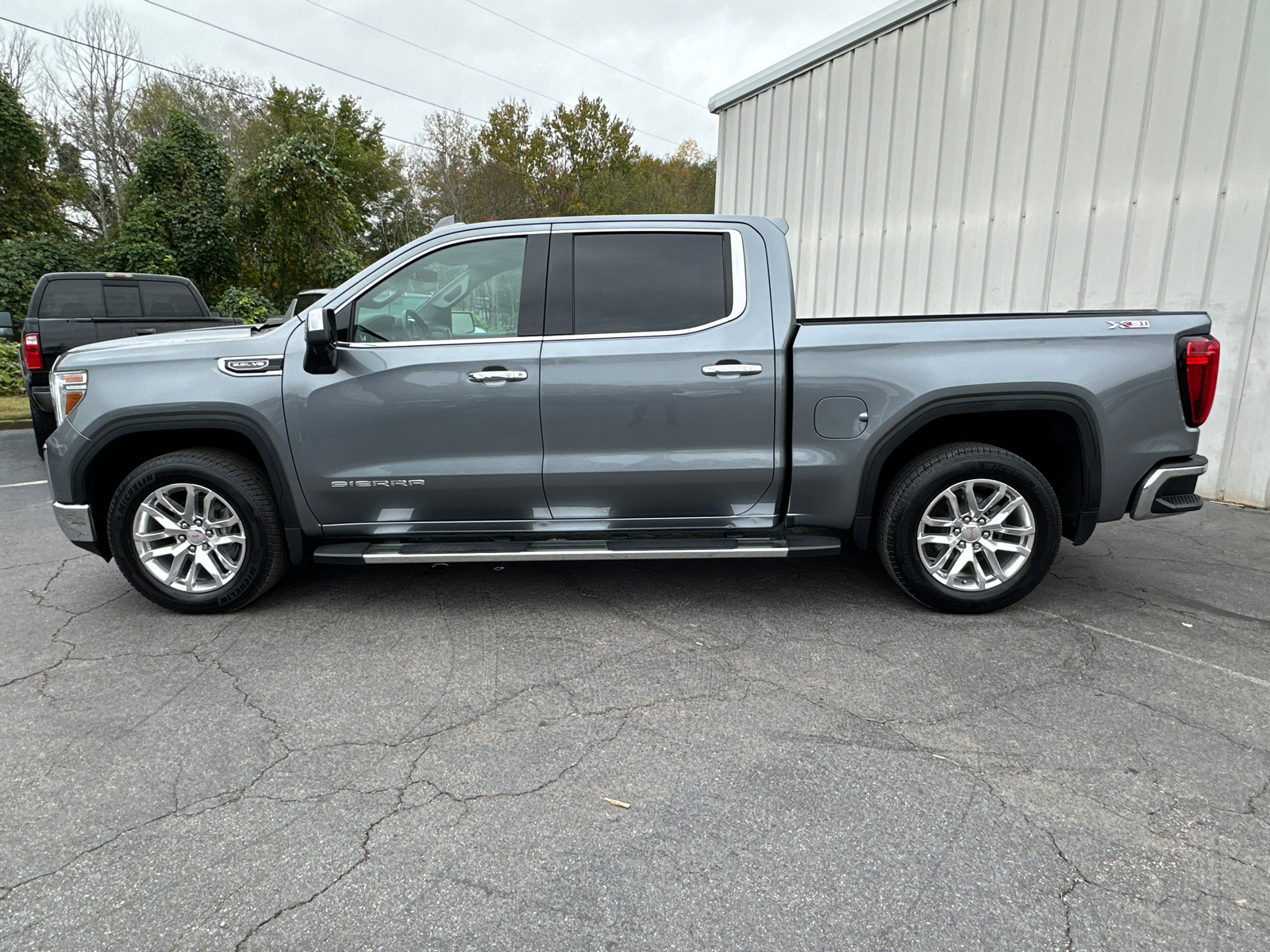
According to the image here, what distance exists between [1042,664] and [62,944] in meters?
3.61

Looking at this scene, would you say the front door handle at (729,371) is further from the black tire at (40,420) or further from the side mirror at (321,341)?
the black tire at (40,420)

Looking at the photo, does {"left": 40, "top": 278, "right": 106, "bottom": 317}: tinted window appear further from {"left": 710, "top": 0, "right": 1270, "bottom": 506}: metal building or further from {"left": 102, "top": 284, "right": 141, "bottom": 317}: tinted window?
{"left": 710, "top": 0, "right": 1270, "bottom": 506}: metal building

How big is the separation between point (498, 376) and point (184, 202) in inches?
919

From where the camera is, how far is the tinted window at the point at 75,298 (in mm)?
9016

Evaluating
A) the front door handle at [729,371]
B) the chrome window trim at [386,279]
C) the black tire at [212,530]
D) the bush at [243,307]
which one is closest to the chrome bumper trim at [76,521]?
the black tire at [212,530]

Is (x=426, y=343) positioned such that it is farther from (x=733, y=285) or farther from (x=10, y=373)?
(x=10, y=373)

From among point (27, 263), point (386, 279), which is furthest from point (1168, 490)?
point (27, 263)

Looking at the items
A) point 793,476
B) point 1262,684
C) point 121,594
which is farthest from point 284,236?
point 1262,684

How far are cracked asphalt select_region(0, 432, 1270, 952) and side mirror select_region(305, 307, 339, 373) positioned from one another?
130 centimetres

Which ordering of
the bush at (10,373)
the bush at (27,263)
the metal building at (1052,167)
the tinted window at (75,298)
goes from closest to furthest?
the metal building at (1052,167) < the tinted window at (75,298) < the bush at (10,373) < the bush at (27,263)

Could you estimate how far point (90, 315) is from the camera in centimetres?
919

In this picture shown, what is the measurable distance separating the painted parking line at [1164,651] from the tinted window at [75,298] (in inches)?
393

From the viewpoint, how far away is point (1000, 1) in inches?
298

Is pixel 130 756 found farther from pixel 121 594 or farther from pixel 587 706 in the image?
pixel 121 594
